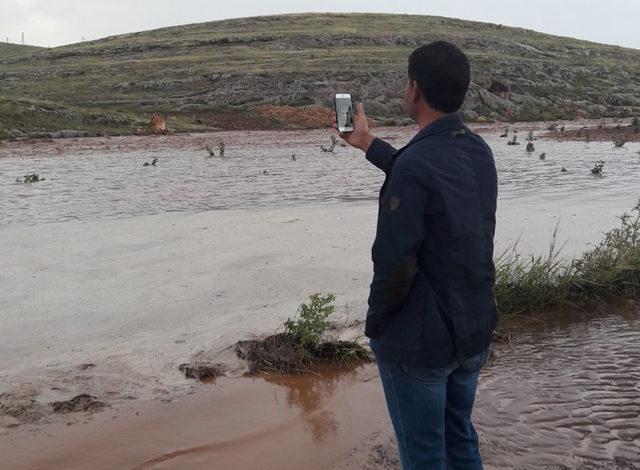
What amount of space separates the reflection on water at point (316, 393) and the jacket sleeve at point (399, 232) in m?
2.01

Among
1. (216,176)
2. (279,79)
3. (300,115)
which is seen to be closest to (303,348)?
(216,176)

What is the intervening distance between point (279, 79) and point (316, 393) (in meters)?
39.0

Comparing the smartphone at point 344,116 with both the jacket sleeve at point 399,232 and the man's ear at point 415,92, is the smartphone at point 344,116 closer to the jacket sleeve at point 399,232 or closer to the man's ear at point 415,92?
the man's ear at point 415,92

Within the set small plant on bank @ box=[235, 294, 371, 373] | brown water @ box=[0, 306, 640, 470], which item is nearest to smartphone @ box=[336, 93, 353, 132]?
brown water @ box=[0, 306, 640, 470]

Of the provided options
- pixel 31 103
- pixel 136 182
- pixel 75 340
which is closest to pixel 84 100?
pixel 31 103

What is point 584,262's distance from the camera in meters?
6.86

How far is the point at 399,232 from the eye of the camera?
2434 millimetres

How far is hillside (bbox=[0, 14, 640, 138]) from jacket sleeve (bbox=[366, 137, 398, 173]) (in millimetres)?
27313

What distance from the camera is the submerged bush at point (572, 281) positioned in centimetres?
644

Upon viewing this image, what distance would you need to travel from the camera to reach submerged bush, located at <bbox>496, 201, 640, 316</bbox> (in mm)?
6438

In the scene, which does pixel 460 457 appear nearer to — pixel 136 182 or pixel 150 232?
pixel 150 232

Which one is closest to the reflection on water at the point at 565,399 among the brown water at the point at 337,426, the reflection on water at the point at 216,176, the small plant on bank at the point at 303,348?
the brown water at the point at 337,426

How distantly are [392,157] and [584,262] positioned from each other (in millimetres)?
4680

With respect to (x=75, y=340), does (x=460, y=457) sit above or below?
above
